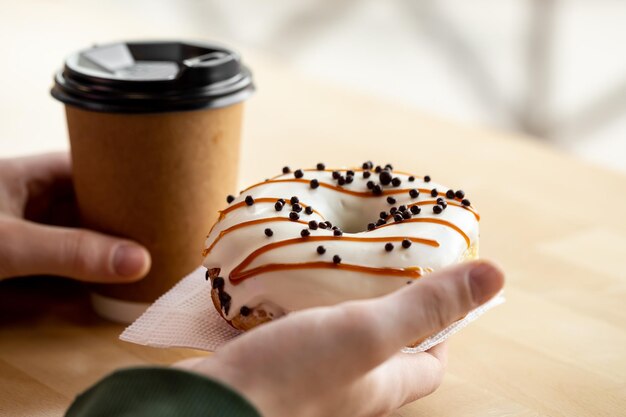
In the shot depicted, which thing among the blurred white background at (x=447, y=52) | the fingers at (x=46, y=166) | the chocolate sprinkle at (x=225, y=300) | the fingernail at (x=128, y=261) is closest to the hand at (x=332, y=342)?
the chocolate sprinkle at (x=225, y=300)

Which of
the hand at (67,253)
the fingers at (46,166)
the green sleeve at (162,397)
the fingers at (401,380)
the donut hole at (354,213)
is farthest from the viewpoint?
the fingers at (46,166)

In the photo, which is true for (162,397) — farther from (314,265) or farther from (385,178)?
(385,178)

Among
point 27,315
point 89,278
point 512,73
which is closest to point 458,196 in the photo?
point 89,278

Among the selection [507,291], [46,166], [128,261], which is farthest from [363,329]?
[46,166]

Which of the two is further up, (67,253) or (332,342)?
(332,342)

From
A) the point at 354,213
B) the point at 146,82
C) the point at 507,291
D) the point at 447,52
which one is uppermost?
the point at 146,82

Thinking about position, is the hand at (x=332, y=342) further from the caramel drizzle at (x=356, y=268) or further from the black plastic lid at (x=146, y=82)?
the black plastic lid at (x=146, y=82)

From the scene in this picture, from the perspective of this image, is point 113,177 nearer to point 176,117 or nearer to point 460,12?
point 176,117

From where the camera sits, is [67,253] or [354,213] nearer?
[354,213]
